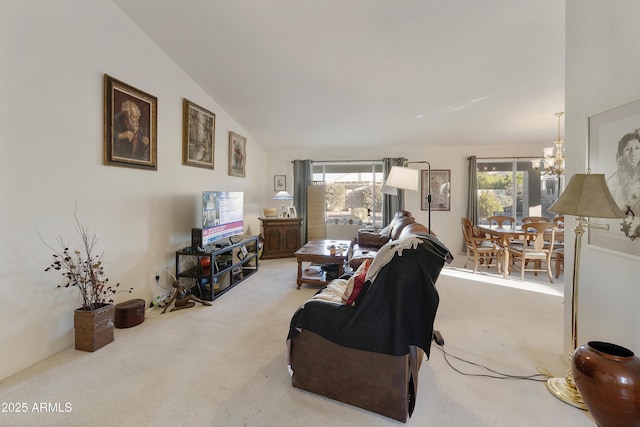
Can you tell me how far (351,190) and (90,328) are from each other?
17.0 ft

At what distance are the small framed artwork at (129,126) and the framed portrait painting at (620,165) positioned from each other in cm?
387

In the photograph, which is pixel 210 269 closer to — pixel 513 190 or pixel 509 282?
pixel 509 282

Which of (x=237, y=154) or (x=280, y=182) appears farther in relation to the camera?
(x=280, y=182)

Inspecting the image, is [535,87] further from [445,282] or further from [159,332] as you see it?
[159,332]

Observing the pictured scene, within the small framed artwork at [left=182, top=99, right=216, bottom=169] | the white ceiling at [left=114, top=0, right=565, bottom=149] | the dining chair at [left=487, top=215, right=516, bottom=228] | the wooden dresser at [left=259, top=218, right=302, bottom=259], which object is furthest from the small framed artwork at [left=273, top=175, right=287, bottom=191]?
the dining chair at [left=487, top=215, right=516, bottom=228]

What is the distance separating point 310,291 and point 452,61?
128 inches

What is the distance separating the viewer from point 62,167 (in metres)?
2.33

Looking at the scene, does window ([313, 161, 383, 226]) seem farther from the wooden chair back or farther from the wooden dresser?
A: the wooden chair back

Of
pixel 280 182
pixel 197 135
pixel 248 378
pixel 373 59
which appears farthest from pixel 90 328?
pixel 280 182

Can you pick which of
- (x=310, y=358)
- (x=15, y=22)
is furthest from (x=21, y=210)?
(x=310, y=358)

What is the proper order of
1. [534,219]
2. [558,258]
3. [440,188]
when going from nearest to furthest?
[558,258], [534,219], [440,188]

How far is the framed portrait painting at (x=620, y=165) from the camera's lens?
62.2 inches

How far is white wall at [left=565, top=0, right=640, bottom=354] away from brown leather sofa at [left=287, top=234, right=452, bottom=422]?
1029 mm

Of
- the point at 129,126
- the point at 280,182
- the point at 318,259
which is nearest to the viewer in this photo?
the point at 129,126
